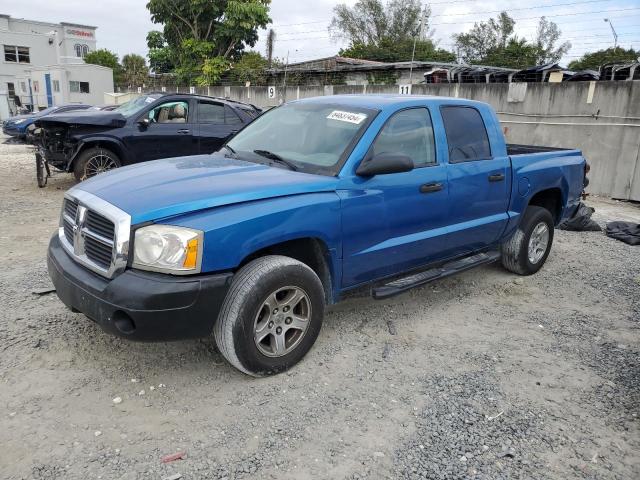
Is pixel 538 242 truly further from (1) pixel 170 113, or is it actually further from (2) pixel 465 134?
(1) pixel 170 113

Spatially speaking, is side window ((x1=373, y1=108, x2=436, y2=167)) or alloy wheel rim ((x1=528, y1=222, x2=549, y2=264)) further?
alloy wheel rim ((x1=528, y1=222, x2=549, y2=264))

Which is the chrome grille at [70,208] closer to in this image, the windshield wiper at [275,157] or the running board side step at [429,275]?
the windshield wiper at [275,157]

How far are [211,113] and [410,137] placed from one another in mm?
6146

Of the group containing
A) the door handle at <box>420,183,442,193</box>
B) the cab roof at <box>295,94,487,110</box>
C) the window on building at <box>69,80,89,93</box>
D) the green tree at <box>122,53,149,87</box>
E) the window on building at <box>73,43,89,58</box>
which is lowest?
the door handle at <box>420,183,442,193</box>

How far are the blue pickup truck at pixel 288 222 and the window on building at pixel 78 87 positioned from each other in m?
31.0

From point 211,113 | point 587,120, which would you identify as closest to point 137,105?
point 211,113

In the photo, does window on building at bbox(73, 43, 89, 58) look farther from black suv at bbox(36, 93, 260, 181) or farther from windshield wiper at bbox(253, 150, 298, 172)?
windshield wiper at bbox(253, 150, 298, 172)

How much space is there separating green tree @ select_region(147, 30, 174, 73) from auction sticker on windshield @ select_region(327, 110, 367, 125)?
27.8 meters

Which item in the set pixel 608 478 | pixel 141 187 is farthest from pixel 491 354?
pixel 141 187

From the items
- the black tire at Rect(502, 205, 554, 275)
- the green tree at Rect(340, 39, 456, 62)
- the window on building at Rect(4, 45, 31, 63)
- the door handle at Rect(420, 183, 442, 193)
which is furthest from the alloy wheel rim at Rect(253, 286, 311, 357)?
the window on building at Rect(4, 45, 31, 63)

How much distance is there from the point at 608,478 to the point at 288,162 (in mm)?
2731

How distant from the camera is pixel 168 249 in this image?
2.80 m

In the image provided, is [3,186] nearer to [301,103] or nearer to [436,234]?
[301,103]

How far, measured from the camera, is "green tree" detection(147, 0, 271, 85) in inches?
1019
